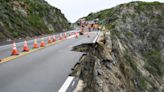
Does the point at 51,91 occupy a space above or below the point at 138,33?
above

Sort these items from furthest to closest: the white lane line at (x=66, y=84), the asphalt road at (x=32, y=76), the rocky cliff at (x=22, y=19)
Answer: the rocky cliff at (x=22, y=19) → the asphalt road at (x=32, y=76) → the white lane line at (x=66, y=84)

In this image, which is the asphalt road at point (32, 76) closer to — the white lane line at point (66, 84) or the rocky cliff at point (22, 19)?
the white lane line at point (66, 84)

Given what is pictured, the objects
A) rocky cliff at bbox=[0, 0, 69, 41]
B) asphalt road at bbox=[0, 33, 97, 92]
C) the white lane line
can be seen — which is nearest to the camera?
the white lane line

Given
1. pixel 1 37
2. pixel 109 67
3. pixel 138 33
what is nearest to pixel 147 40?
pixel 138 33

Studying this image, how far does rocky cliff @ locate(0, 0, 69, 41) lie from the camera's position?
110ft

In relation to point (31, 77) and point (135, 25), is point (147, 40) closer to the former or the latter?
point (135, 25)

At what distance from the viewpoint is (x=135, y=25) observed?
109500 mm

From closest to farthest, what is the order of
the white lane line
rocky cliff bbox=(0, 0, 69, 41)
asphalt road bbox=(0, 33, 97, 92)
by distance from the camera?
the white lane line < asphalt road bbox=(0, 33, 97, 92) < rocky cliff bbox=(0, 0, 69, 41)

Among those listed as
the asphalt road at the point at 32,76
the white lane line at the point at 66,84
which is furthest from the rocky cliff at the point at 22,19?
the white lane line at the point at 66,84

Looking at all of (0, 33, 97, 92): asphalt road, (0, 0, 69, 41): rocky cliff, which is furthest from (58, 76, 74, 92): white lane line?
(0, 0, 69, 41): rocky cliff

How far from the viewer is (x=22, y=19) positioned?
40.0 meters

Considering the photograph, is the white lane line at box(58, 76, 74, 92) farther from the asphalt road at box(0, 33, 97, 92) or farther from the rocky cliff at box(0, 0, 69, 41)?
the rocky cliff at box(0, 0, 69, 41)

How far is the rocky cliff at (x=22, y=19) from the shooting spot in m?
33.7

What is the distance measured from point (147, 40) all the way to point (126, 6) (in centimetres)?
2415
